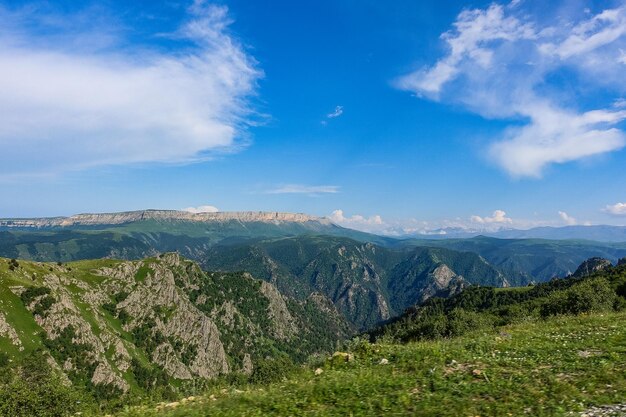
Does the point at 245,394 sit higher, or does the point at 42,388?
the point at 245,394

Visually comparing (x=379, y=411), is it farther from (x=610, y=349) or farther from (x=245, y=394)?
(x=610, y=349)

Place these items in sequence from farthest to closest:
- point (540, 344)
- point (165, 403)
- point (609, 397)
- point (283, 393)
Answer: point (540, 344), point (165, 403), point (283, 393), point (609, 397)

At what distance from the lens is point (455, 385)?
16734 mm

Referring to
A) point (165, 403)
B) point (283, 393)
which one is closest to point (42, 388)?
point (165, 403)

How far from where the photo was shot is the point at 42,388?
262ft

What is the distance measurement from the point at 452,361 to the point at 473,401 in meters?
5.62

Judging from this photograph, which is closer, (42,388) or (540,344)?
(540,344)

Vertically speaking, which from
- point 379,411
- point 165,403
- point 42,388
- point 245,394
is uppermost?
point 379,411

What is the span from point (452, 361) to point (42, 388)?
93.4 m

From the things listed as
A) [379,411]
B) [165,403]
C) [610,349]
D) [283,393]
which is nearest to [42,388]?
[165,403]

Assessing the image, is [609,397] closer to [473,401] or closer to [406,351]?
[473,401]

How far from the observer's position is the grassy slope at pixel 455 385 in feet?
48.0

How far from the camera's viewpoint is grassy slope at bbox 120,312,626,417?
48.0 ft

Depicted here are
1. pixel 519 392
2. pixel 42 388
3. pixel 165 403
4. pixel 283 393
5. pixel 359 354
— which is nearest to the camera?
pixel 519 392
